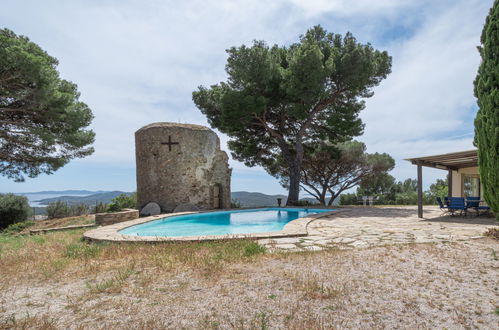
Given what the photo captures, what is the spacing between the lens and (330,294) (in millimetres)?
2758

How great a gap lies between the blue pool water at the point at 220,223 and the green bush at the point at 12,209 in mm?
8792

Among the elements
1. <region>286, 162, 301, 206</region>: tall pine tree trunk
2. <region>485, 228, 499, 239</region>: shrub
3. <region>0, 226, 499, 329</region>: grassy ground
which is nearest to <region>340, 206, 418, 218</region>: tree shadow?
<region>485, 228, 499, 239</region>: shrub

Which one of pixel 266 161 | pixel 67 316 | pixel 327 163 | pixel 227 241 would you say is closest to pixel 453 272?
pixel 227 241

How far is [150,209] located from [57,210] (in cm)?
584

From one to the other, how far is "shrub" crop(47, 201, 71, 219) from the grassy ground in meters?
11.4

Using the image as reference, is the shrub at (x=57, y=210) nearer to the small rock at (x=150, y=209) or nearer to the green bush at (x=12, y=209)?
the green bush at (x=12, y=209)

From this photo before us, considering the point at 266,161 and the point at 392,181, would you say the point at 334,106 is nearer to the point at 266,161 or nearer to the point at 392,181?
the point at 266,161

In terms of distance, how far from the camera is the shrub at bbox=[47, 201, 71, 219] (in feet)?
46.8

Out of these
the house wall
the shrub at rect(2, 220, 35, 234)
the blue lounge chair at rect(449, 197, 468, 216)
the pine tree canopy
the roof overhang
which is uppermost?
the pine tree canopy

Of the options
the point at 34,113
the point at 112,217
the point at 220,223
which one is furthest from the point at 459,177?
the point at 34,113

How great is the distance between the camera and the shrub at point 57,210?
1426 cm

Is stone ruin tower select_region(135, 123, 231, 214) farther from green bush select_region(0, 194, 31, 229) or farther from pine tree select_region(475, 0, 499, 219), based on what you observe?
pine tree select_region(475, 0, 499, 219)

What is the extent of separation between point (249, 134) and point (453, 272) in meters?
14.3

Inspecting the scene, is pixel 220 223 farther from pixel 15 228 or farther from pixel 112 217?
pixel 15 228
